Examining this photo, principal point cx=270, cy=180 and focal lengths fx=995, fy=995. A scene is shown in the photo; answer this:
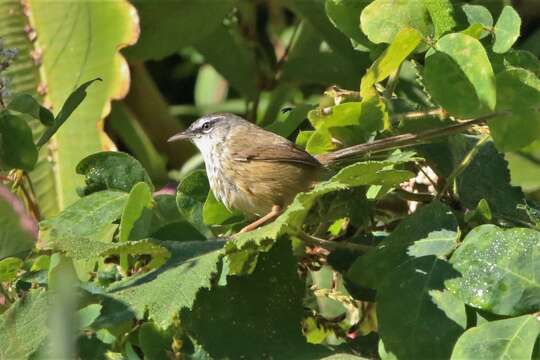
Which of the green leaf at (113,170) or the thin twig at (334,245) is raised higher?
the green leaf at (113,170)

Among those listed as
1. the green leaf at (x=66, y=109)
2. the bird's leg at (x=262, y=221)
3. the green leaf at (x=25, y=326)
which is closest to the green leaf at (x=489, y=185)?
the bird's leg at (x=262, y=221)

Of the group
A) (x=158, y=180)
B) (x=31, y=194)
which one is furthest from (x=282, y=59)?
(x=31, y=194)

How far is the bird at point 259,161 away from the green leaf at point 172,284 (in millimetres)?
309

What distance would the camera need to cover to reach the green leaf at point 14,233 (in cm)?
199

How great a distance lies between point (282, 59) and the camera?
373 cm

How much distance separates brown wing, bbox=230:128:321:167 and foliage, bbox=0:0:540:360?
0.05m

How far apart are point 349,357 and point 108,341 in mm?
504

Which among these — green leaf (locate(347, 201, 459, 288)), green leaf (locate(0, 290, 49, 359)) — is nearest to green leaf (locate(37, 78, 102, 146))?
green leaf (locate(0, 290, 49, 359))

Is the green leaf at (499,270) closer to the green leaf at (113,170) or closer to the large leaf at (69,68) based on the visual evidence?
the green leaf at (113,170)

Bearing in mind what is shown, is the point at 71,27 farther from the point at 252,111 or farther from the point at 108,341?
the point at 108,341

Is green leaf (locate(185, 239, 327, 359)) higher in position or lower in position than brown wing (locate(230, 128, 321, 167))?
higher

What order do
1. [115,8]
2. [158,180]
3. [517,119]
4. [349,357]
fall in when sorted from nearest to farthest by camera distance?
[349,357]
[517,119]
[115,8]
[158,180]

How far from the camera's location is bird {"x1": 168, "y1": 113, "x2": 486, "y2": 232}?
2377 mm

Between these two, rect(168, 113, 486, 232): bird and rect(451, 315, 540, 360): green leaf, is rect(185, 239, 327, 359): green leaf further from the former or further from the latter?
rect(451, 315, 540, 360): green leaf
